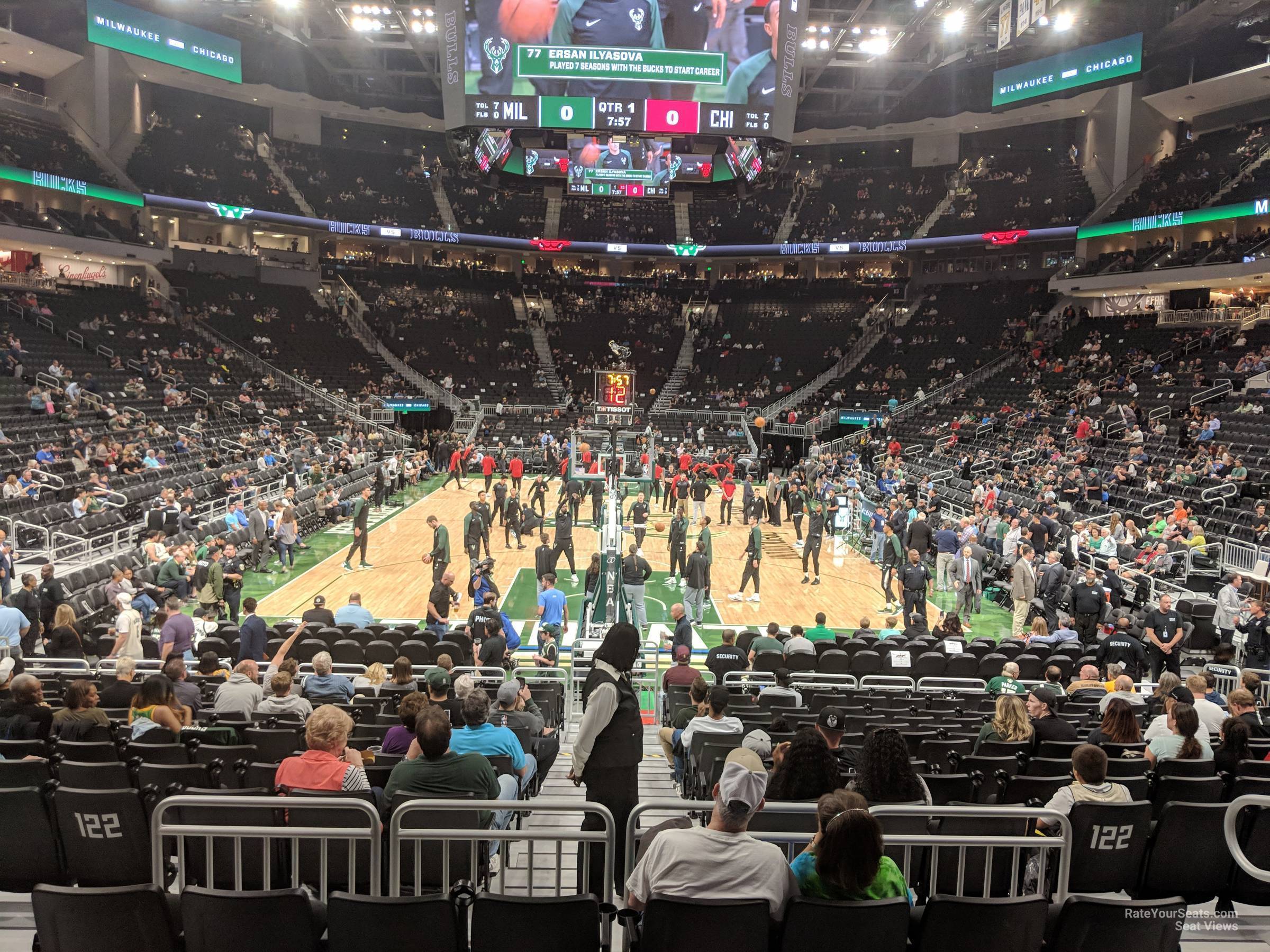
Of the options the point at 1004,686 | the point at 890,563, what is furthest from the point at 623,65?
the point at 1004,686

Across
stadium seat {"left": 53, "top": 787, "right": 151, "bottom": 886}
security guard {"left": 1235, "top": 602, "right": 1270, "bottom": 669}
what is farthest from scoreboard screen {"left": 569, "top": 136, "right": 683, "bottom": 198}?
stadium seat {"left": 53, "top": 787, "right": 151, "bottom": 886}

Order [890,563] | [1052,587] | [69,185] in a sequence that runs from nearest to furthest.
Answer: [1052,587] < [890,563] < [69,185]

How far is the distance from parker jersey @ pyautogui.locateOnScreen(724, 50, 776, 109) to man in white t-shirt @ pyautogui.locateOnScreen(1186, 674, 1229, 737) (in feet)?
70.7

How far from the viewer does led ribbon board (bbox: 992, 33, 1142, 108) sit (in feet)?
109

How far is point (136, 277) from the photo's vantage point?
38906mm

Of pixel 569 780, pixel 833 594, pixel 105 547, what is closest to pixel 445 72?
pixel 105 547

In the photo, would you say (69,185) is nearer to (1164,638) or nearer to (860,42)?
(860,42)

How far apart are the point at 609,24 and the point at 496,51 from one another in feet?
9.91

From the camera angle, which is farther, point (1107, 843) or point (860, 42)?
point (860, 42)

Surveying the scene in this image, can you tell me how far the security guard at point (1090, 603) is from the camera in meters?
13.4

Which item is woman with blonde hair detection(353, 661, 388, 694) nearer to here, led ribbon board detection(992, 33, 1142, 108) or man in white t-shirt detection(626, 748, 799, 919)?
man in white t-shirt detection(626, 748, 799, 919)

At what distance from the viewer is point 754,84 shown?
83.8 feet

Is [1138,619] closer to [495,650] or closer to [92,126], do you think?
[495,650]

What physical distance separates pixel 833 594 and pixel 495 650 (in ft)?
31.2
